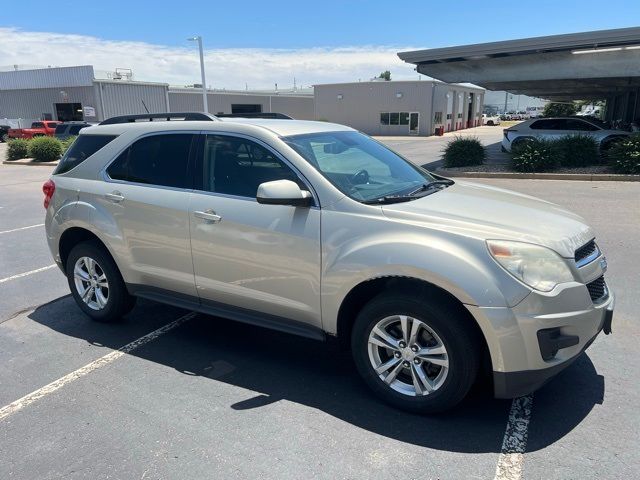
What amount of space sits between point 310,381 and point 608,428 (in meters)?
1.89

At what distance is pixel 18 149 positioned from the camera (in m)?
24.0

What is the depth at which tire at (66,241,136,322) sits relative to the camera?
451 centimetres

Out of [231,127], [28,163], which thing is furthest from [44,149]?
[231,127]

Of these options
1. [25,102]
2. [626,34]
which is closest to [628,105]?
[626,34]

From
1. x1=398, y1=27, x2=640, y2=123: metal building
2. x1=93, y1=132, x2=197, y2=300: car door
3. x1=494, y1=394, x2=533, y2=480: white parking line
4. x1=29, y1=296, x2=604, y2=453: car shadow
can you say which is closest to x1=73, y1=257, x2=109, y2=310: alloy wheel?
x1=29, y1=296, x2=604, y2=453: car shadow

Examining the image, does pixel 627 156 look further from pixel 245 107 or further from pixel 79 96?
pixel 245 107

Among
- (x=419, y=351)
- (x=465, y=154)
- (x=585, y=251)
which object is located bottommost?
(x=465, y=154)

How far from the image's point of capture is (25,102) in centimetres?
4331

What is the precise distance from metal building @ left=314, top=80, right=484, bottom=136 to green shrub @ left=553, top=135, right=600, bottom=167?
28943 mm

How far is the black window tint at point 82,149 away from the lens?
4.63 meters

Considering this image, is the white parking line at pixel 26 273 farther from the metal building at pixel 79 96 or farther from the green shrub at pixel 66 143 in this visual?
the metal building at pixel 79 96

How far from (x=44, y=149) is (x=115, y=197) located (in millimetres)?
21266

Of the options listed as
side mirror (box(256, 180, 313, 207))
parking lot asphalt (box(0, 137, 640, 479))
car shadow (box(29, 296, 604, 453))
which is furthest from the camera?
side mirror (box(256, 180, 313, 207))

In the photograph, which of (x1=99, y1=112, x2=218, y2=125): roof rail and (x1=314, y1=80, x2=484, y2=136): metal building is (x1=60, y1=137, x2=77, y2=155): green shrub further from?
(x1=314, y1=80, x2=484, y2=136): metal building
